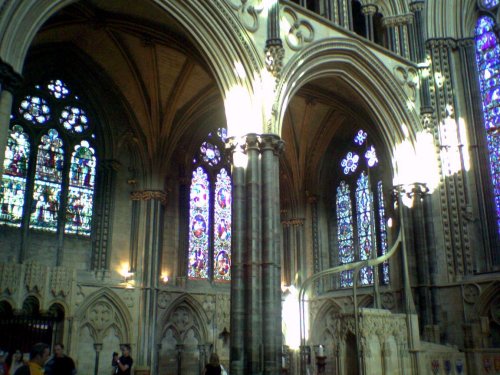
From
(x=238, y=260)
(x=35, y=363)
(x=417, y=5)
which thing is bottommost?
→ (x=35, y=363)

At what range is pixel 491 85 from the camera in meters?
17.0

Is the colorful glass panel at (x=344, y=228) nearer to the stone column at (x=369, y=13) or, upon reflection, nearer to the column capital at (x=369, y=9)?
the stone column at (x=369, y=13)

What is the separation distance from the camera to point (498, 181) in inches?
637

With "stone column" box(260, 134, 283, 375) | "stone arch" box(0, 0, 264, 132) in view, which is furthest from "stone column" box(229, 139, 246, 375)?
"stone arch" box(0, 0, 264, 132)

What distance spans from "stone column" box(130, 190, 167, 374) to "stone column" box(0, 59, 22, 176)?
7660mm

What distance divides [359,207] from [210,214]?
201 inches

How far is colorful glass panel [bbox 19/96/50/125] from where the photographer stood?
16438mm

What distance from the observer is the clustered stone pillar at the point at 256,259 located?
11562 mm

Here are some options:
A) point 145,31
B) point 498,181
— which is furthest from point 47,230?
point 498,181

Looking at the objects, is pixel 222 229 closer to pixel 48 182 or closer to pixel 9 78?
pixel 48 182

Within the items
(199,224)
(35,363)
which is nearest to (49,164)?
(199,224)

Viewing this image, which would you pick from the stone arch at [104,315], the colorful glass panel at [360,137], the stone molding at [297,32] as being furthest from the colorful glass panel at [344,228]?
the stone arch at [104,315]

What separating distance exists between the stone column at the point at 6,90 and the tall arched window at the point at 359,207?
1151 centimetres

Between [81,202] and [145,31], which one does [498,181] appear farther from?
[81,202]
